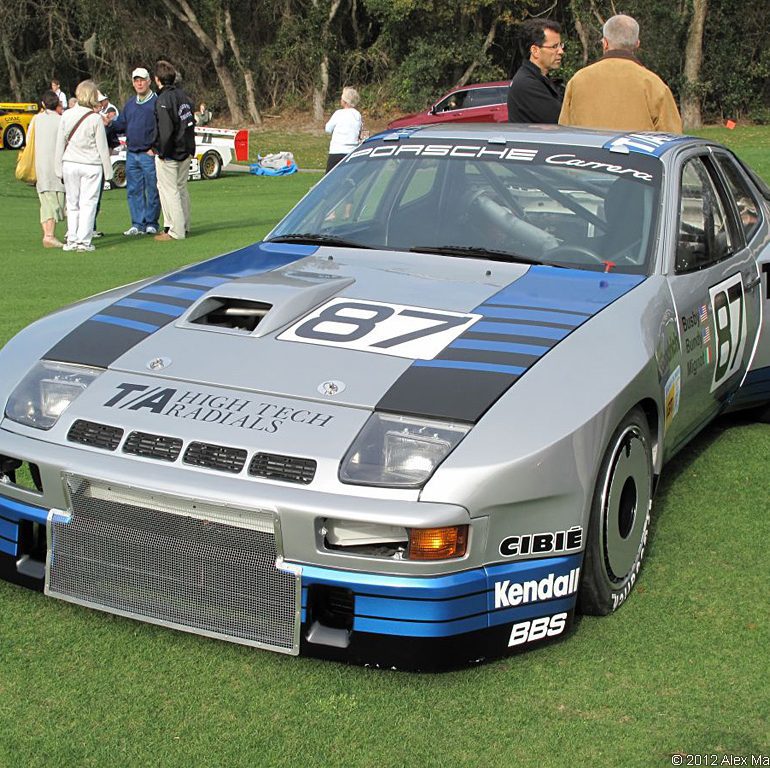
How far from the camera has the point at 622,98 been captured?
6660 millimetres

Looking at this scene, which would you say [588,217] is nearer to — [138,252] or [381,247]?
[381,247]

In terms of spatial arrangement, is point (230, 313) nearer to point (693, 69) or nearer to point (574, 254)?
point (574, 254)

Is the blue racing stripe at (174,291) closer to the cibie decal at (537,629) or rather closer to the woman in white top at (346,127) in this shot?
the cibie decal at (537,629)

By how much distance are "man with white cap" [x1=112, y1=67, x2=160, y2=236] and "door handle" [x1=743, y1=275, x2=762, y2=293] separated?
29.3 feet

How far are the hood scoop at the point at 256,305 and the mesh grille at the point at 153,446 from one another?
592mm

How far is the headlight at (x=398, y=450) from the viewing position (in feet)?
9.82

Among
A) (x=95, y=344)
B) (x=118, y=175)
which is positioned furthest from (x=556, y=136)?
(x=118, y=175)

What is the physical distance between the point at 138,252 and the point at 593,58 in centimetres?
2935

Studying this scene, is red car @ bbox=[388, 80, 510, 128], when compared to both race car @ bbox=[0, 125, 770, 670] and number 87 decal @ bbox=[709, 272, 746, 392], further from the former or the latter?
race car @ bbox=[0, 125, 770, 670]

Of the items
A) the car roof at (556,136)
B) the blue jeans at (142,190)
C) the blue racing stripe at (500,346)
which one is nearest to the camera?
the blue racing stripe at (500,346)

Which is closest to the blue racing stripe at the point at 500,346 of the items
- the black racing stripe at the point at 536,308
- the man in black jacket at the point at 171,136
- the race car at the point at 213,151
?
the black racing stripe at the point at 536,308

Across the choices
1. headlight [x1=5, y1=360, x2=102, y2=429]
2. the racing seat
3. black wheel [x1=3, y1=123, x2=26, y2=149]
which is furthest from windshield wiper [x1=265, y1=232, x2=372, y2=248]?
black wheel [x1=3, y1=123, x2=26, y2=149]

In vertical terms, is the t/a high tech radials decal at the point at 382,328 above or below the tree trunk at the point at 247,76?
above

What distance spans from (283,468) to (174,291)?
129cm
